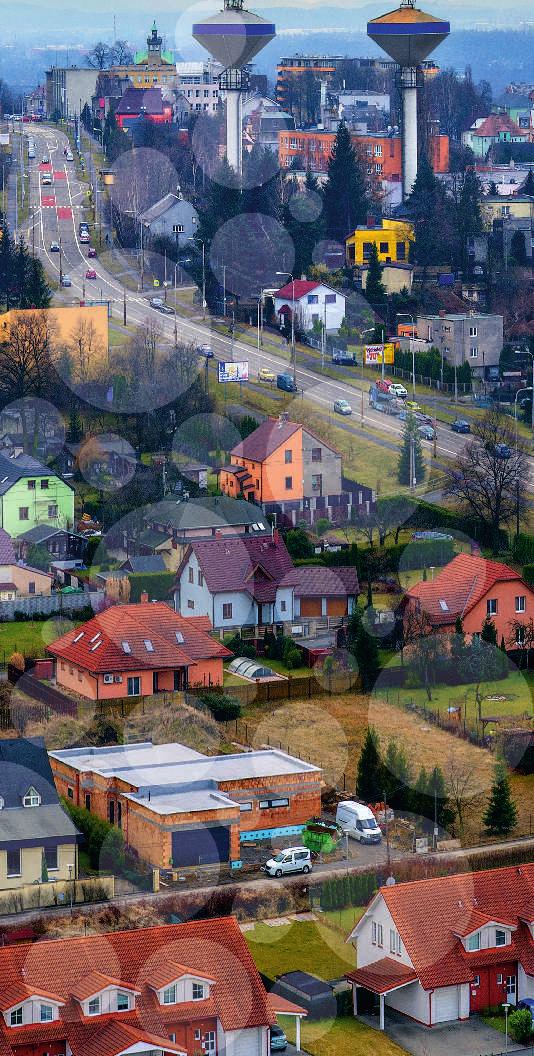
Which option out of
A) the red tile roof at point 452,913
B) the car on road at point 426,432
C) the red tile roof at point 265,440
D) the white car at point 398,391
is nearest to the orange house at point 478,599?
the red tile roof at point 265,440

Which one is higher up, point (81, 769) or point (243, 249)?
point (243, 249)

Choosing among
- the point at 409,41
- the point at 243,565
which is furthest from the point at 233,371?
the point at 409,41

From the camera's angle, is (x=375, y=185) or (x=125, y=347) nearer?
(x=125, y=347)

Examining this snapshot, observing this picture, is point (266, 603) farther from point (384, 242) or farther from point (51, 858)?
point (384, 242)

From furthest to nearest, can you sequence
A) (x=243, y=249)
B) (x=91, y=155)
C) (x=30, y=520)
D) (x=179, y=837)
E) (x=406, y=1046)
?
(x=91, y=155)
(x=243, y=249)
(x=30, y=520)
(x=179, y=837)
(x=406, y=1046)

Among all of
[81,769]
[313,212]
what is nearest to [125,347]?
[313,212]

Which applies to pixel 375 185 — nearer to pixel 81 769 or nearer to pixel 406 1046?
pixel 81 769

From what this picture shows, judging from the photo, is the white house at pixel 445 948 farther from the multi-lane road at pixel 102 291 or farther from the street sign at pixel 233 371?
the street sign at pixel 233 371

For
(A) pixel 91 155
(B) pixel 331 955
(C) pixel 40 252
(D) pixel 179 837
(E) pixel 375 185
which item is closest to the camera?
(B) pixel 331 955
